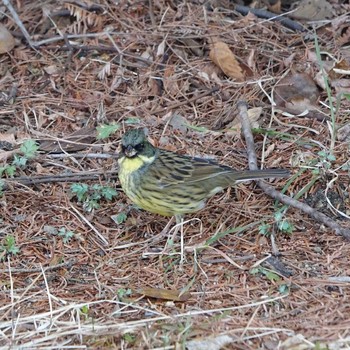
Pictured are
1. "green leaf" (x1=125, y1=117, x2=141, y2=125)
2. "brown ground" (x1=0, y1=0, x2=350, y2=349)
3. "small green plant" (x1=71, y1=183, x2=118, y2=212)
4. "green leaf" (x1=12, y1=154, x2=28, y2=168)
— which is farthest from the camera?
"green leaf" (x1=125, y1=117, x2=141, y2=125)

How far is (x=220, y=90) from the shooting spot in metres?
7.59

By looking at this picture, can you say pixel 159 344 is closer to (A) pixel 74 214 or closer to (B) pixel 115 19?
(A) pixel 74 214

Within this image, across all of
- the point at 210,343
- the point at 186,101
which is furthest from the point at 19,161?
the point at 210,343

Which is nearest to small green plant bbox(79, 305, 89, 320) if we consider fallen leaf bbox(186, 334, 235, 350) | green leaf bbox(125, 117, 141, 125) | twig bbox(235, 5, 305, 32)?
fallen leaf bbox(186, 334, 235, 350)

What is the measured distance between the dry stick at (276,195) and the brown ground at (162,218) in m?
0.07

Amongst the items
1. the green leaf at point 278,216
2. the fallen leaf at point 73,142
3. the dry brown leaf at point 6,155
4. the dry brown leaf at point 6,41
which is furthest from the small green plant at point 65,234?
the dry brown leaf at point 6,41

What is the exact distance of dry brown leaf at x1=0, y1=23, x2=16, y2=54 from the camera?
7.95m

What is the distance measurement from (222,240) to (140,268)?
630 mm

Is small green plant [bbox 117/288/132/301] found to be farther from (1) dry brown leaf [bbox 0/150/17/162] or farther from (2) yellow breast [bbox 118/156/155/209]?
(1) dry brown leaf [bbox 0/150/17/162]

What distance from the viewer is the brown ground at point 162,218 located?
5.09 m

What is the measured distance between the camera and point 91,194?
6.45 meters

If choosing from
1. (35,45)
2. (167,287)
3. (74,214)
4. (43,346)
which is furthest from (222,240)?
(35,45)

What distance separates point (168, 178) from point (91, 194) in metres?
0.61

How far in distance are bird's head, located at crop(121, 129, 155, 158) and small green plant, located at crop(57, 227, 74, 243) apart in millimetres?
678
